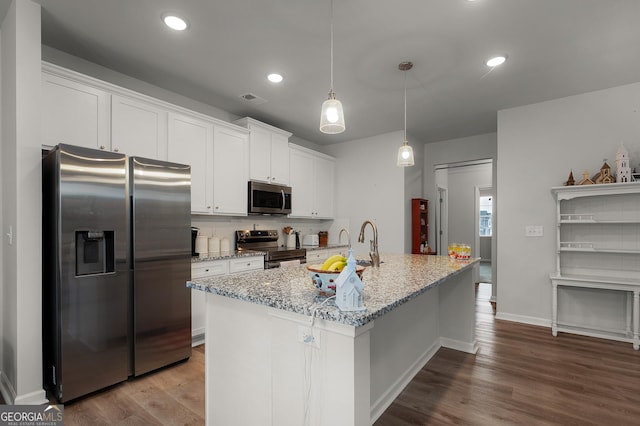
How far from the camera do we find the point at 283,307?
4.18 ft

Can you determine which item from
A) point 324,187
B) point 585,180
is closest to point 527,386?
point 585,180

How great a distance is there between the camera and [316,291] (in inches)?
59.9

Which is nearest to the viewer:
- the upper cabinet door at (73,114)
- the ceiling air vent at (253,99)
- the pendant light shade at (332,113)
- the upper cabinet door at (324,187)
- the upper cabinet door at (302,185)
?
the pendant light shade at (332,113)

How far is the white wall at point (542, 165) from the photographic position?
3.46 m

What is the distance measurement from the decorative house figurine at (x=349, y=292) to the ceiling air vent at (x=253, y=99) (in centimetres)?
298

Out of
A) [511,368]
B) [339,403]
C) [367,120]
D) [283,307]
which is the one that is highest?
[367,120]

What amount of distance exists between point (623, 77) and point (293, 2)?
351cm

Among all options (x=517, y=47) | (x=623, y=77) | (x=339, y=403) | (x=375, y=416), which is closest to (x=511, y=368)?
(x=375, y=416)

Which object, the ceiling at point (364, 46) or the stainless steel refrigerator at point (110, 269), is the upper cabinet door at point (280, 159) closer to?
the ceiling at point (364, 46)

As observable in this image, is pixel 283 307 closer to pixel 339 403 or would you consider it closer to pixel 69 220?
pixel 339 403

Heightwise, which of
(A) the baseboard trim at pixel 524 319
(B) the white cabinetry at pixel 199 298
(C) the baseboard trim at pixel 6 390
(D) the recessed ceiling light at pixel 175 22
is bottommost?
(A) the baseboard trim at pixel 524 319

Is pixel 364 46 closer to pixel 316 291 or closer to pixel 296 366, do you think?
pixel 316 291

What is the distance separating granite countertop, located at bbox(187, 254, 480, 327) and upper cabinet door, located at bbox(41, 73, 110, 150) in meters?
1.77

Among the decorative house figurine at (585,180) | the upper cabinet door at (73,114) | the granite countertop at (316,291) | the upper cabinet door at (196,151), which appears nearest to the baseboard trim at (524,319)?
the decorative house figurine at (585,180)
